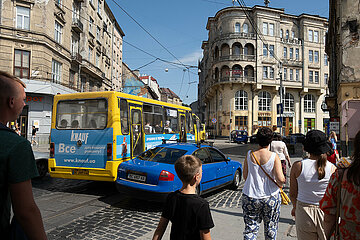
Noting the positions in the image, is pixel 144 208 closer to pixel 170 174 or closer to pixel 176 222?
pixel 170 174

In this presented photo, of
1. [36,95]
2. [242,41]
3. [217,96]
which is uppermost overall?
[242,41]

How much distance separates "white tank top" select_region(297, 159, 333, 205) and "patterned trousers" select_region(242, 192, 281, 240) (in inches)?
16.6

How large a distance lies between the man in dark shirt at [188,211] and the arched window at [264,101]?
150ft

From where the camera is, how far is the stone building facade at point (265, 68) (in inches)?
1725

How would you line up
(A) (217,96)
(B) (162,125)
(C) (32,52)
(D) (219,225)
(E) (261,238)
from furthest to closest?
(A) (217,96)
(C) (32,52)
(B) (162,125)
(D) (219,225)
(E) (261,238)

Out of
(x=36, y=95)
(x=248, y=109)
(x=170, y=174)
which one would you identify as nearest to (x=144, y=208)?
(x=170, y=174)

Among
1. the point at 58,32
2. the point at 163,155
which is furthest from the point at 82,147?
the point at 58,32

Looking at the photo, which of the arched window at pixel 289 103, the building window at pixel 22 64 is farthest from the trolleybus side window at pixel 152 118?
the arched window at pixel 289 103

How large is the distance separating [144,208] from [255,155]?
3673 mm

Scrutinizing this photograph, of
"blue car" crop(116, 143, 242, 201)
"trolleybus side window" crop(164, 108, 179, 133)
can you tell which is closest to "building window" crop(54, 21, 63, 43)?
"trolleybus side window" crop(164, 108, 179, 133)

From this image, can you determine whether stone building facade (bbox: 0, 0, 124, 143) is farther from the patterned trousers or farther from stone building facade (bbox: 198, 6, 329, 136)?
stone building facade (bbox: 198, 6, 329, 136)

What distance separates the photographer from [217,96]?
158ft

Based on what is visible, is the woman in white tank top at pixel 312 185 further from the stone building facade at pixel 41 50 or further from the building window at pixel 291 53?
the building window at pixel 291 53

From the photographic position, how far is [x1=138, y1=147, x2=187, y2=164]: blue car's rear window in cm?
654
